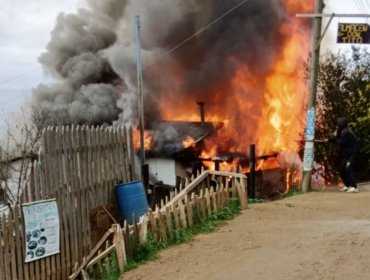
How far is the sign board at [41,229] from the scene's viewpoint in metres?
6.62

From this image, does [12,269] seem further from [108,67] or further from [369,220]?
[108,67]

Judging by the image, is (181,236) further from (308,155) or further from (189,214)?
(308,155)

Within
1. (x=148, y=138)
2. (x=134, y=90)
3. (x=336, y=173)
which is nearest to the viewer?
(x=336, y=173)

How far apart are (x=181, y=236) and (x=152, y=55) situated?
70.4 feet

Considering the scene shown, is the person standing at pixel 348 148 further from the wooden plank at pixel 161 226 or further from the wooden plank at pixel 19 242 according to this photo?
the wooden plank at pixel 19 242

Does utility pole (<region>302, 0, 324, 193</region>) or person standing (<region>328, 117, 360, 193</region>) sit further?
utility pole (<region>302, 0, 324, 193</region>)

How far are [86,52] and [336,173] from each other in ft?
58.3

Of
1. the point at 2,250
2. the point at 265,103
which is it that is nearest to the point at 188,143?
the point at 265,103

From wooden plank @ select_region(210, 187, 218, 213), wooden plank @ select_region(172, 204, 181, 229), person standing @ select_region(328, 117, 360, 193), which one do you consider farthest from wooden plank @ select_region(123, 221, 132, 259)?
person standing @ select_region(328, 117, 360, 193)

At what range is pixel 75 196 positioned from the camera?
7625mm

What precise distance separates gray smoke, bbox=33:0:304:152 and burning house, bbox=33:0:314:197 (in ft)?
0.18

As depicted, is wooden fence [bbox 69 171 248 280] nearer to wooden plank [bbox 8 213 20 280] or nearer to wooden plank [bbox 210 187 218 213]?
wooden plank [bbox 210 187 218 213]

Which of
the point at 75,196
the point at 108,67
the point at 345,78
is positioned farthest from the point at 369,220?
the point at 108,67

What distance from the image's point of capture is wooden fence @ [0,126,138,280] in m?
6.43
